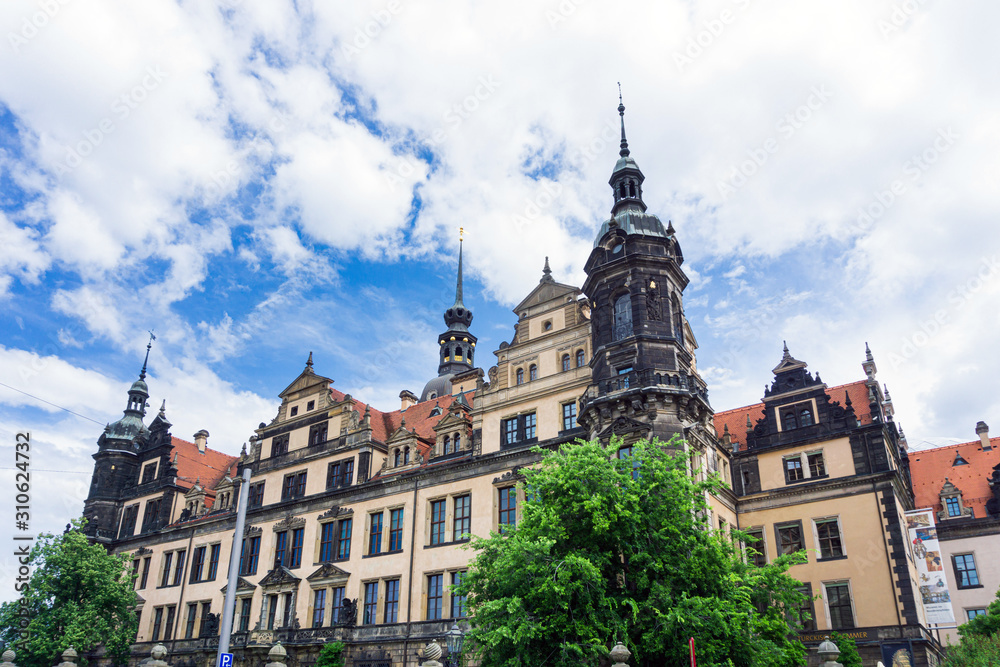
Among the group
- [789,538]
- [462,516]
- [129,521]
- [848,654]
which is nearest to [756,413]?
[789,538]

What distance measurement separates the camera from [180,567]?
53.5 metres

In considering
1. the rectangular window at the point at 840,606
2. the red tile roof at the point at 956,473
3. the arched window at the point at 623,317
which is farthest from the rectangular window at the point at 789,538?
the arched window at the point at 623,317

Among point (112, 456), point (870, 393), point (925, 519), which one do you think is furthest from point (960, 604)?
point (112, 456)

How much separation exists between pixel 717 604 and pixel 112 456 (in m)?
55.4

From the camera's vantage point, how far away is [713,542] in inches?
1002

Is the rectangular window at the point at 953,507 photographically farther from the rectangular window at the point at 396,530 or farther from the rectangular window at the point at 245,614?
the rectangular window at the point at 245,614

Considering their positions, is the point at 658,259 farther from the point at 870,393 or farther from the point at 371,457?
the point at 371,457

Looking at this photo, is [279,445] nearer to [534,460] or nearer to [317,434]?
[317,434]

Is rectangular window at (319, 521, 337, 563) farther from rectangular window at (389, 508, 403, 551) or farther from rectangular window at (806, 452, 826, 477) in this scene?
rectangular window at (806, 452, 826, 477)

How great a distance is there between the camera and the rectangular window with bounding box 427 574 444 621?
39.0 m

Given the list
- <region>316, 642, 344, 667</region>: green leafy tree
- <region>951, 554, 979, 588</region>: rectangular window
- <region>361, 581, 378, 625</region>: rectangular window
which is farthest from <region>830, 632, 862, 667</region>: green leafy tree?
<region>316, 642, 344, 667</region>: green leafy tree

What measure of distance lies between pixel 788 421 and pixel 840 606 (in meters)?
9.89

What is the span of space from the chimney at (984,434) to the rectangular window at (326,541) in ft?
131

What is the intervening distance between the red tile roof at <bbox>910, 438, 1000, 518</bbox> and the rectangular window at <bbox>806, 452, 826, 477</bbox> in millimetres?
10182
